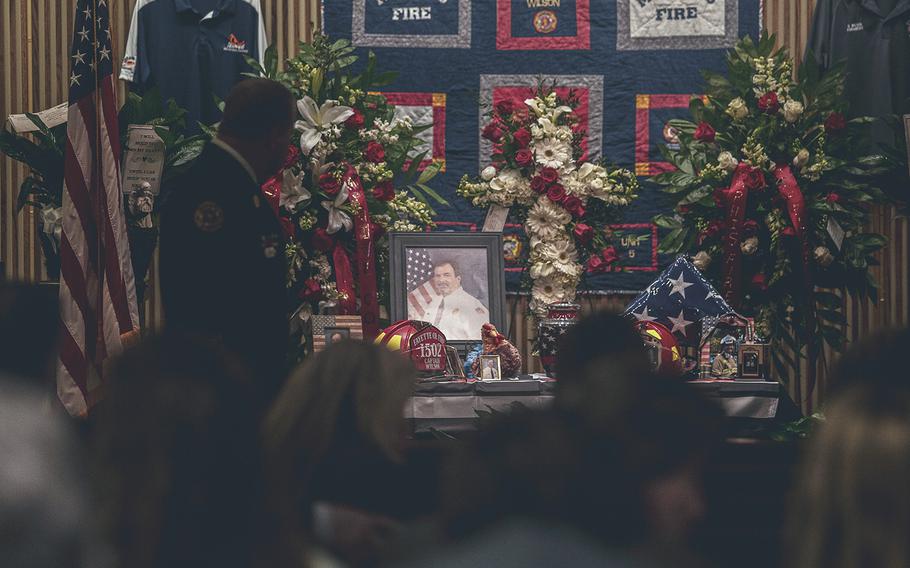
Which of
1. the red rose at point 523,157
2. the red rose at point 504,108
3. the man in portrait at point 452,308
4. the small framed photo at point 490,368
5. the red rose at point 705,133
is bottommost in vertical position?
the small framed photo at point 490,368

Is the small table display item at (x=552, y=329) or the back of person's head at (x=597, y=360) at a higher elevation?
the back of person's head at (x=597, y=360)

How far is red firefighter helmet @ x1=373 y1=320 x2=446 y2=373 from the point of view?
11.7 ft

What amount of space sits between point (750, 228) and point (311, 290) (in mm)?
1555

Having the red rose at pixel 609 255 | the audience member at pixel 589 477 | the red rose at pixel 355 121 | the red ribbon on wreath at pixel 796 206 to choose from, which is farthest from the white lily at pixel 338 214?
the audience member at pixel 589 477

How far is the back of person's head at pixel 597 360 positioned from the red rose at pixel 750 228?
2.21 meters

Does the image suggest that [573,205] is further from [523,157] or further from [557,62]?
[557,62]

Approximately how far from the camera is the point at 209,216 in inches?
109

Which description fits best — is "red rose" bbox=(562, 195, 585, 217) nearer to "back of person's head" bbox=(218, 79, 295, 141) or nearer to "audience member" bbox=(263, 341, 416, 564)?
"back of person's head" bbox=(218, 79, 295, 141)

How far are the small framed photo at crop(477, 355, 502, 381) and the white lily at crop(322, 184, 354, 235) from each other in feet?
2.20

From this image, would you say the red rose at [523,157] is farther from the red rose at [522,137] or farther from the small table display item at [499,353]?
the small table display item at [499,353]

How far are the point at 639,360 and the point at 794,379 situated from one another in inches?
183

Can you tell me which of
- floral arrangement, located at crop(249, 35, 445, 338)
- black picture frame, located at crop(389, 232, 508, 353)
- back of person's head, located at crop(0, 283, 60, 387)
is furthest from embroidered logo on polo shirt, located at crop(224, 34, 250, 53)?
back of person's head, located at crop(0, 283, 60, 387)

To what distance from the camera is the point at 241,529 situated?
1.29 m

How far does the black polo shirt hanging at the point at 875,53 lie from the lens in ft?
17.5
